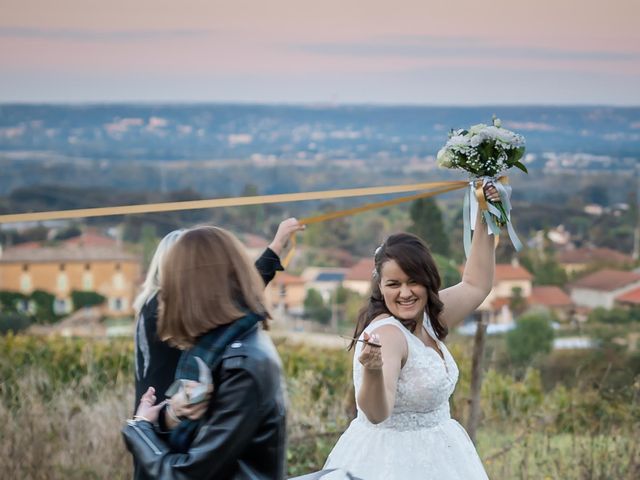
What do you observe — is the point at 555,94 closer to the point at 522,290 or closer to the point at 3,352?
the point at 522,290

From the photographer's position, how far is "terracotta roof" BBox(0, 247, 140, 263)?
2292 cm

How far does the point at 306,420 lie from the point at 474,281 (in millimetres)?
3100

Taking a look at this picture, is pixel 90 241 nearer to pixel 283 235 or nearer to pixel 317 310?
pixel 317 310

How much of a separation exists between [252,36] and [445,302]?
26.8m

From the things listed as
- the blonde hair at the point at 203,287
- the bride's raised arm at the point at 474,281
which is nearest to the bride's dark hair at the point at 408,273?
Answer: the bride's raised arm at the point at 474,281

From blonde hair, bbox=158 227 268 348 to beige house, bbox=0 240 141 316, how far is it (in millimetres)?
16423

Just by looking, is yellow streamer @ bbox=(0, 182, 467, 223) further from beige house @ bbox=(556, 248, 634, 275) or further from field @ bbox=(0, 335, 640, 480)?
beige house @ bbox=(556, 248, 634, 275)

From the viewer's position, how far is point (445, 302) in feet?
14.8

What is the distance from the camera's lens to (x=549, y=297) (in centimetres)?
1998

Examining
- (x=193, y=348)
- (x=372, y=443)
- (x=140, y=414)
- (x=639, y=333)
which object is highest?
(x=193, y=348)

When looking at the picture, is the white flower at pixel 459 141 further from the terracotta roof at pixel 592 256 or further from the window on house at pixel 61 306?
the terracotta roof at pixel 592 256

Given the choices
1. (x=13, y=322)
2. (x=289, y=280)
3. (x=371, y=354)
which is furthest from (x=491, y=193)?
(x=289, y=280)

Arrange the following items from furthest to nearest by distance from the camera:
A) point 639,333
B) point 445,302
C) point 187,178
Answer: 1. point 187,178
2. point 639,333
3. point 445,302

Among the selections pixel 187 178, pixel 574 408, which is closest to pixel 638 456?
pixel 574 408
